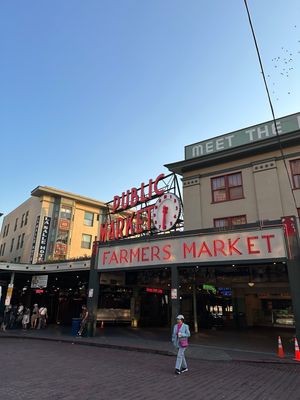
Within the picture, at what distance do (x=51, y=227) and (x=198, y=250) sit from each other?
28170 millimetres

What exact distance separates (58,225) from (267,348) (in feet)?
102

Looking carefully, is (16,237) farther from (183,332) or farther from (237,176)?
(183,332)

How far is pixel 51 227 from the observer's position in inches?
1580

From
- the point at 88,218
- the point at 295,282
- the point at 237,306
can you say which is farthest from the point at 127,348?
the point at 88,218

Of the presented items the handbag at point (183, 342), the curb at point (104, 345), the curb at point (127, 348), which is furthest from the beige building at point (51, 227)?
the handbag at point (183, 342)

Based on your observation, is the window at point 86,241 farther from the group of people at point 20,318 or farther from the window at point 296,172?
the window at point 296,172

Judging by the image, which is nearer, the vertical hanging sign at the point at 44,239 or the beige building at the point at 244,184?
the beige building at the point at 244,184

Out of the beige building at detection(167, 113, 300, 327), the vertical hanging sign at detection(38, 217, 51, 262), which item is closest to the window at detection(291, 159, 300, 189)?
the beige building at detection(167, 113, 300, 327)

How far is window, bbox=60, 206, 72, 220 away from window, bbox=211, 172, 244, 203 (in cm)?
2649

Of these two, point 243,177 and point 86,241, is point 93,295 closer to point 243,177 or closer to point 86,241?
point 243,177

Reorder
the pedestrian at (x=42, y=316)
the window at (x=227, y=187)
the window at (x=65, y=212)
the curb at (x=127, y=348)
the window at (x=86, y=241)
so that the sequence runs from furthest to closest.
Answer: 1. the window at (x=86, y=241)
2. the window at (x=65, y=212)
3. the pedestrian at (x=42, y=316)
4. the window at (x=227, y=187)
5. the curb at (x=127, y=348)

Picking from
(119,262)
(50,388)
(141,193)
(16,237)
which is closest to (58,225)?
(16,237)

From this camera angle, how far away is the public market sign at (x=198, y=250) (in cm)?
1454

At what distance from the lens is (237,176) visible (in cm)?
2009
